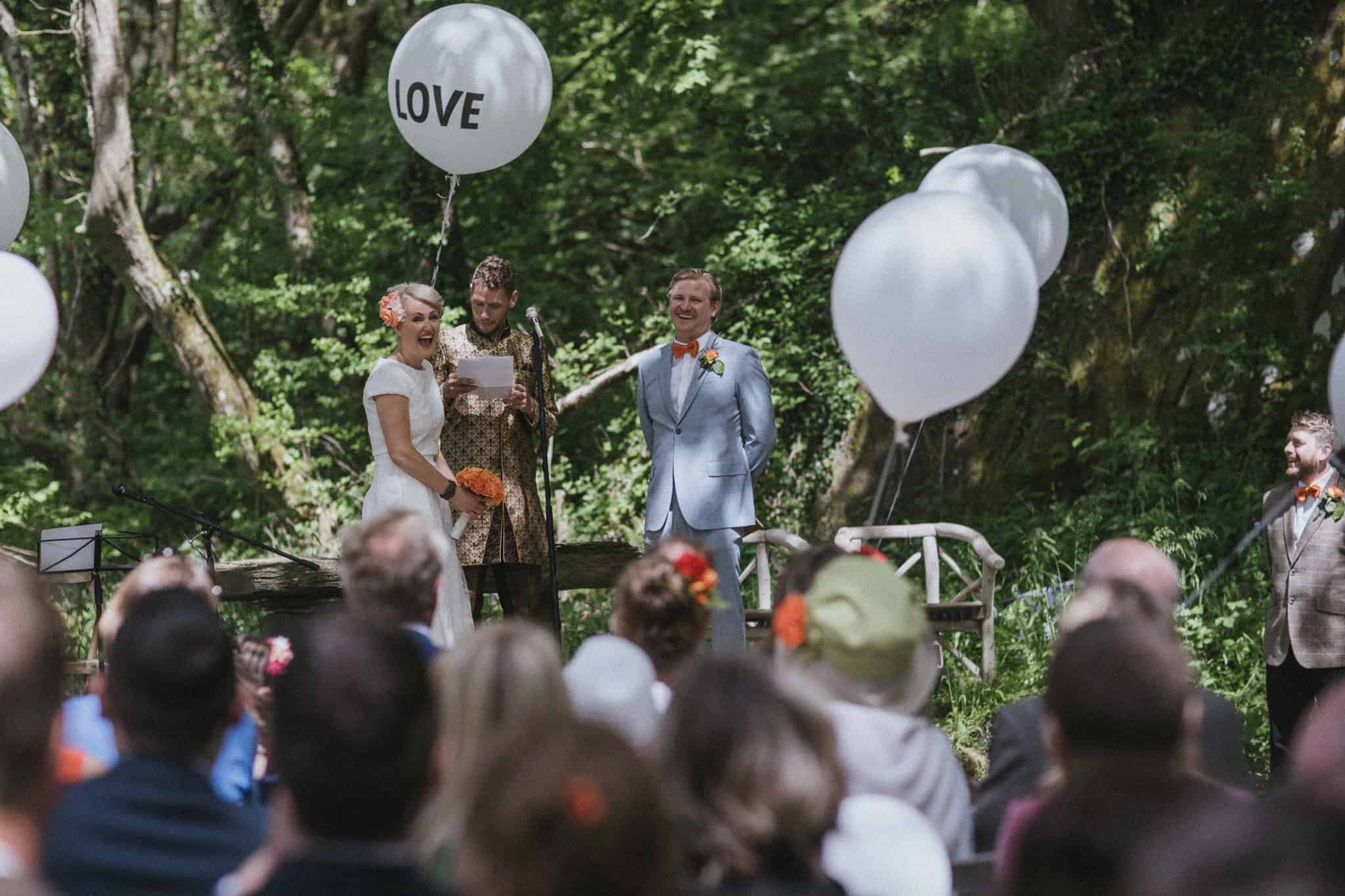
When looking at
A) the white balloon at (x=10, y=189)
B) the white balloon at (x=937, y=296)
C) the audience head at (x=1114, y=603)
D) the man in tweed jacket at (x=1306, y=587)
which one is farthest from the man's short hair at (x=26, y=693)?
the man in tweed jacket at (x=1306, y=587)

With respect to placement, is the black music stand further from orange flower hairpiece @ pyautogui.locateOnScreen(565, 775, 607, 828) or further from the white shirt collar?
orange flower hairpiece @ pyautogui.locateOnScreen(565, 775, 607, 828)

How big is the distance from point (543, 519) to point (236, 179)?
21.7 feet

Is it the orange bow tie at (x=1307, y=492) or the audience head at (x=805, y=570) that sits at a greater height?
the audience head at (x=805, y=570)

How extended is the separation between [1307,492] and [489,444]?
3308mm

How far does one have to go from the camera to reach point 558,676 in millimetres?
2457

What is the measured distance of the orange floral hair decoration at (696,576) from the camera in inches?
127

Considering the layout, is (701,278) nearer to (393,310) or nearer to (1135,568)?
(393,310)

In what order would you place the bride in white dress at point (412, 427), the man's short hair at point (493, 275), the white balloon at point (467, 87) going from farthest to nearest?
the white balloon at point (467, 87)
the man's short hair at point (493, 275)
the bride in white dress at point (412, 427)

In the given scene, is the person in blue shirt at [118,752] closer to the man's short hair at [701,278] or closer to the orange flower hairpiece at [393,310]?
the orange flower hairpiece at [393,310]

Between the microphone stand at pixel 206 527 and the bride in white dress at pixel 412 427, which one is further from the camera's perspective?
the bride in white dress at pixel 412 427

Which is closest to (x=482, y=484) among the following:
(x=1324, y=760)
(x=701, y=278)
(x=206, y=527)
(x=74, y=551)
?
(x=206, y=527)

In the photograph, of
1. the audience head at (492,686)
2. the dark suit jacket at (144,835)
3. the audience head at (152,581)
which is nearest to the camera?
the dark suit jacket at (144,835)

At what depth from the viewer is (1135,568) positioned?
320 cm

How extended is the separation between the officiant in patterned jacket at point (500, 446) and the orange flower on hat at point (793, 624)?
9.99 feet
